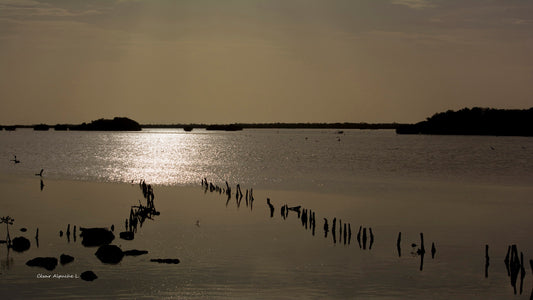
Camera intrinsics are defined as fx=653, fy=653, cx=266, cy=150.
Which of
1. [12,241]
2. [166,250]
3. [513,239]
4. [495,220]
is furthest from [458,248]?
[12,241]

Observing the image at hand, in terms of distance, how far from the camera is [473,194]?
201 feet

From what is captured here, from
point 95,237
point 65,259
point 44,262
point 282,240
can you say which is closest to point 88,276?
point 44,262

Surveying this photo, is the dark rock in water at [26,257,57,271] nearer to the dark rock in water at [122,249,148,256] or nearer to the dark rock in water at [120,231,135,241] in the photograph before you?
the dark rock in water at [122,249,148,256]

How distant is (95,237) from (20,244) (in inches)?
140

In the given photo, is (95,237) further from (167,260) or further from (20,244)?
(167,260)

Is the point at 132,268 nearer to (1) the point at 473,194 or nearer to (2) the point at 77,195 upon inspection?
(2) the point at 77,195

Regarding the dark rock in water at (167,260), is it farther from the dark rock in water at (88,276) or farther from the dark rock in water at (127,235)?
the dark rock in water at (127,235)

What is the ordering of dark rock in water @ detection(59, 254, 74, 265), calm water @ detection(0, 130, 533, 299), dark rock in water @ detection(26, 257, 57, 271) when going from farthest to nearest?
dark rock in water @ detection(59, 254, 74, 265) → dark rock in water @ detection(26, 257, 57, 271) → calm water @ detection(0, 130, 533, 299)

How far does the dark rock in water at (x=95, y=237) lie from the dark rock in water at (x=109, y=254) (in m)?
2.82

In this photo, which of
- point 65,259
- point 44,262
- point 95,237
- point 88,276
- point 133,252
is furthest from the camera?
point 95,237

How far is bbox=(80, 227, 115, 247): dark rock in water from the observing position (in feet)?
107

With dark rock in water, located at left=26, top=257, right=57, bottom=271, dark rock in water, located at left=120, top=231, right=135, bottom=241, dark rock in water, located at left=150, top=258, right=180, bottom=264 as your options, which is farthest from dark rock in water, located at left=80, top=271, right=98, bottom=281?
dark rock in water, located at left=120, top=231, right=135, bottom=241

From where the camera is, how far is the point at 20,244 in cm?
3175

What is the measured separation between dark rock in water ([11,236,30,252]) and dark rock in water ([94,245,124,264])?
14.1 ft
